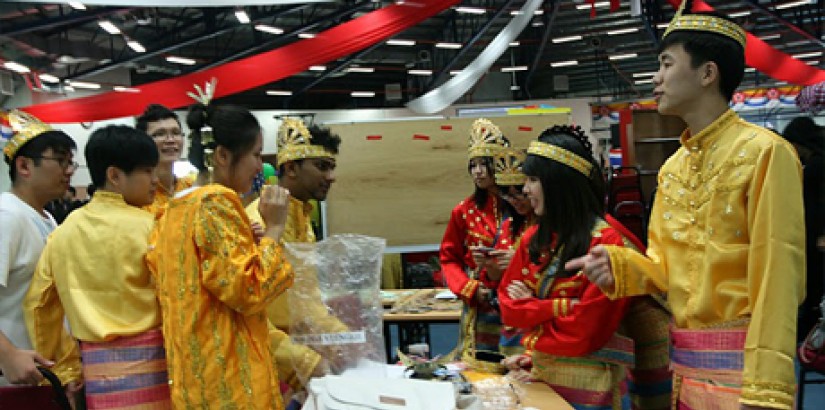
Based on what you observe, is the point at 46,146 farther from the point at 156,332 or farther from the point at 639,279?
the point at 639,279

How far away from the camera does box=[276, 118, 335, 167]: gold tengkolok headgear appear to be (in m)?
3.06

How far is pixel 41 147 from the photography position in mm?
2502

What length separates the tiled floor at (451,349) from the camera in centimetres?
409

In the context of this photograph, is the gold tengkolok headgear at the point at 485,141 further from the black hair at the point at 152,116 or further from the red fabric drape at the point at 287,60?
the red fabric drape at the point at 287,60

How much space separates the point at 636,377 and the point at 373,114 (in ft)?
40.5

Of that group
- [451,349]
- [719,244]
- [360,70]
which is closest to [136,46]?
[360,70]

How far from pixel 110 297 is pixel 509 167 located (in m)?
1.94

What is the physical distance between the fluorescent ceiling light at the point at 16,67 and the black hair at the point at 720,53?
30.6 feet

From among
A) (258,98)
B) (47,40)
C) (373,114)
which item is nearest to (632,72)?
(373,114)

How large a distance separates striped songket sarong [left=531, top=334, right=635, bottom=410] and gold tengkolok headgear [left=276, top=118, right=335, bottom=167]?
4.92 feet

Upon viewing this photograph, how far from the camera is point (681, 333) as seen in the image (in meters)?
1.57

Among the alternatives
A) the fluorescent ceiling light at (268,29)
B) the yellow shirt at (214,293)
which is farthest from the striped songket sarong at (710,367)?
the fluorescent ceiling light at (268,29)

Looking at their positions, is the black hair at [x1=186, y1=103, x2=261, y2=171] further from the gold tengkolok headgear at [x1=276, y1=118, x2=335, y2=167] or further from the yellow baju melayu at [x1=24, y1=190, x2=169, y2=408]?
the gold tengkolok headgear at [x1=276, y1=118, x2=335, y2=167]

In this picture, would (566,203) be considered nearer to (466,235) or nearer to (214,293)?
(214,293)
